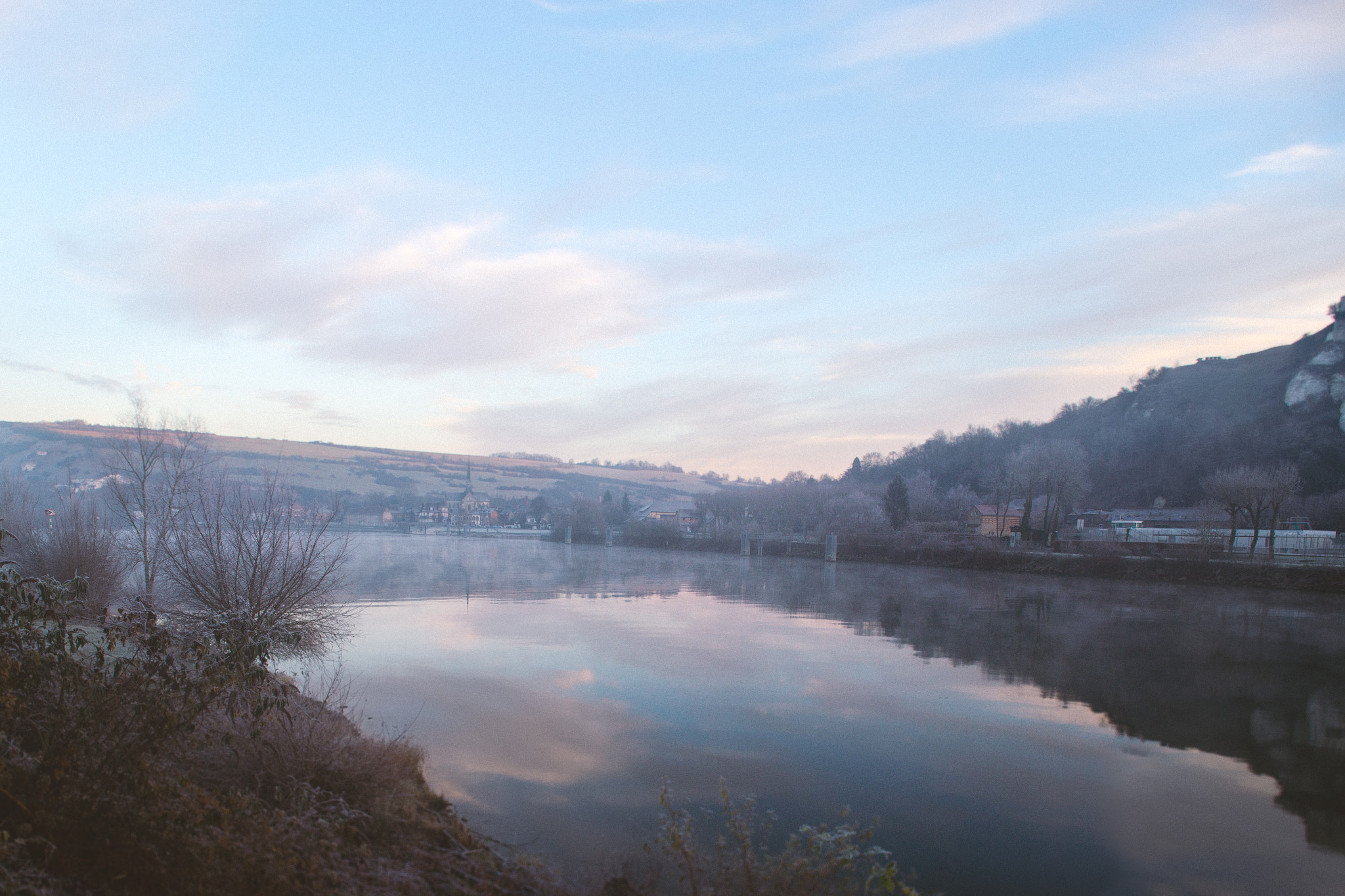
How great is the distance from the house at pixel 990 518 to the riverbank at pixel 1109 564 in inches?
849

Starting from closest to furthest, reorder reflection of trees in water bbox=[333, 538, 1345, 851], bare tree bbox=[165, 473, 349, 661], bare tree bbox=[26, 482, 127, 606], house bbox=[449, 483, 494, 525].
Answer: reflection of trees in water bbox=[333, 538, 1345, 851] < bare tree bbox=[165, 473, 349, 661] < bare tree bbox=[26, 482, 127, 606] < house bbox=[449, 483, 494, 525]

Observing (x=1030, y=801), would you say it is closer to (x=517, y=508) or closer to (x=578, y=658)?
(x=578, y=658)

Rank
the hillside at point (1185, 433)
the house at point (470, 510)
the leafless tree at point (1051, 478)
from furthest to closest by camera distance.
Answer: the house at point (470, 510) → the hillside at point (1185, 433) → the leafless tree at point (1051, 478)

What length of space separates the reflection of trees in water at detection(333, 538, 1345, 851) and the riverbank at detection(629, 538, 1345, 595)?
2.84 meters

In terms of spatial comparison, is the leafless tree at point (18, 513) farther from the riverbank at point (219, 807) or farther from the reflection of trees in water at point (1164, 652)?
the reflection of trees in water at point (1164, 652)

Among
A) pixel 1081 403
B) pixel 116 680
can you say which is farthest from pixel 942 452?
pixel 116 680

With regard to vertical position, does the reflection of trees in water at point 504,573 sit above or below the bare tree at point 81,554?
below

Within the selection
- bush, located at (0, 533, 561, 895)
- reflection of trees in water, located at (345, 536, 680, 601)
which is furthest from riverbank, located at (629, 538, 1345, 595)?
bush, located at (0, 533, 561, 895)

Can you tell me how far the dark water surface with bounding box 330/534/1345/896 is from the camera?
8.52 meters

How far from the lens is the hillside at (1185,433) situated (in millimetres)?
78000

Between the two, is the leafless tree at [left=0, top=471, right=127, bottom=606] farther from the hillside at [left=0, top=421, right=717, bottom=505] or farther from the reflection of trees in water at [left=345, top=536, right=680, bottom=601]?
the hillside at [left=0, top=421, right=717, bottom=505]

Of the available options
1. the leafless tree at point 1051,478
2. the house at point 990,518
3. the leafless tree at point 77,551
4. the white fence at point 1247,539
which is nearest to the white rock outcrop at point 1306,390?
the house at point 990,518

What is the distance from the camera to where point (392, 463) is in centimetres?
17388

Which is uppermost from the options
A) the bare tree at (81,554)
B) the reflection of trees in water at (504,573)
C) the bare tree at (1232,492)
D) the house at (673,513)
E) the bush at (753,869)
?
the bare tree at (1232,492)
